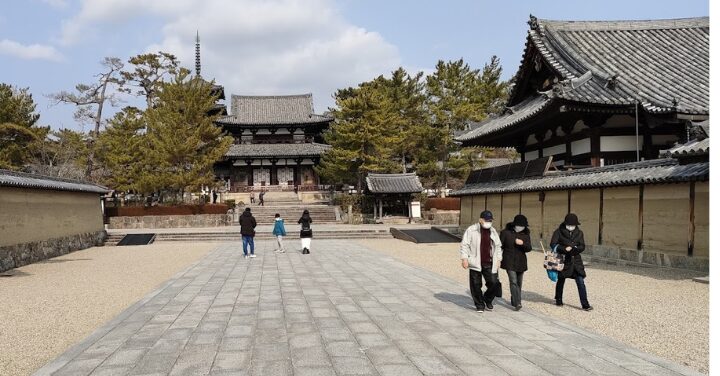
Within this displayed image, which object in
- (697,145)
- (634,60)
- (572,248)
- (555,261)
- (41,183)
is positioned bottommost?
(555,261)

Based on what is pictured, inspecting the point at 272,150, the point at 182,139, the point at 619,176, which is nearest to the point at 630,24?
the point at 619,176

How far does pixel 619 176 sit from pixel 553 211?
395 centimetres

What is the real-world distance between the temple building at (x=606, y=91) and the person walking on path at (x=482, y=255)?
678 centimetres

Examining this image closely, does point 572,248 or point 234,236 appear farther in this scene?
point 234,236

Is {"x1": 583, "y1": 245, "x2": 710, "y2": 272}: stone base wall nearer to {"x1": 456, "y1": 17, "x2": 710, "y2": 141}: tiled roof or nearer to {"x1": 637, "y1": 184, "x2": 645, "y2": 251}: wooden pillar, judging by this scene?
{"x1": 637, "y1": 184, "x2": 645, "y2": 251}: wooden pillar

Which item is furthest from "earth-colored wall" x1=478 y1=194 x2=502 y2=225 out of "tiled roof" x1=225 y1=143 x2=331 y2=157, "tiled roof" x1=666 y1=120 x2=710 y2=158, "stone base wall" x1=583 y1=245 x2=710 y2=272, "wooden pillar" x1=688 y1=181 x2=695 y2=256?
"tiled roof" x1=225 y1=143 x2=331 y2=157

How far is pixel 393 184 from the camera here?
32969 mm

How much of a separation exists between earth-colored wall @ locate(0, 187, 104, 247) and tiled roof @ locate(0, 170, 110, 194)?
31 cm

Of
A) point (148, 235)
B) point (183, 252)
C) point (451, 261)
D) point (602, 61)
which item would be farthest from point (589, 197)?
point (148, 235)

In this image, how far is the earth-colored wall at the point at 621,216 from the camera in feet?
42.3

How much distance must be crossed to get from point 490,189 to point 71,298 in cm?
1582

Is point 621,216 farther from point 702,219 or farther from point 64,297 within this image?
point 64,297

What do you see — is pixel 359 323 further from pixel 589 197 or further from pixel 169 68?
pixel 169 68

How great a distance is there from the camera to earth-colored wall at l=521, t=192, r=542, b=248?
697 inches
